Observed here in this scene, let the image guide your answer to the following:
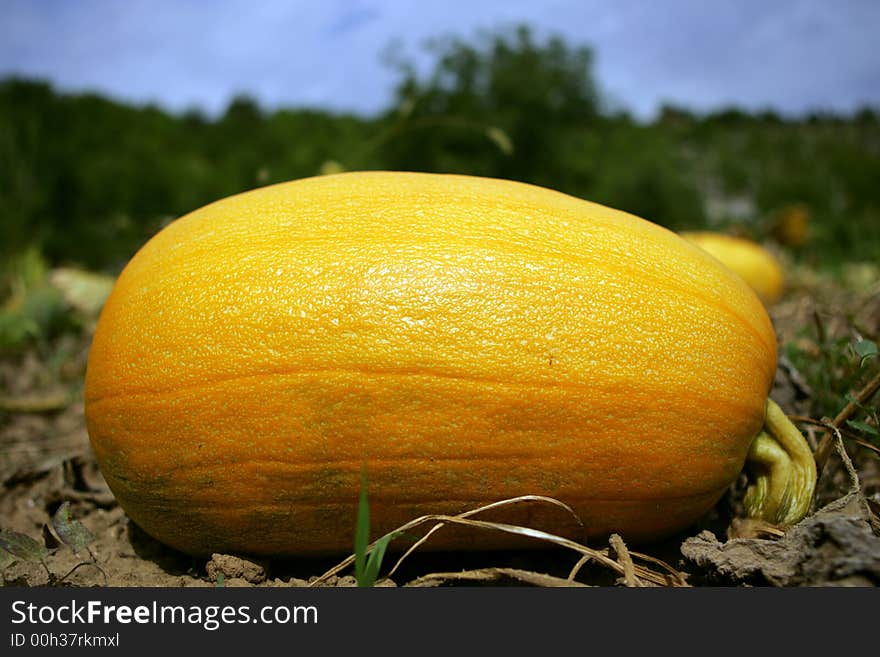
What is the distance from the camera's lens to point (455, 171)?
777 centimetres

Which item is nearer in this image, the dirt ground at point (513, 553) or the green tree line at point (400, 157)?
the dirt ground at point (513, 553)

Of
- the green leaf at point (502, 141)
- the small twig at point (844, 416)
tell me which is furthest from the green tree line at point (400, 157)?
the small twig at point (844, 416)

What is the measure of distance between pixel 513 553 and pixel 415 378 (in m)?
0.56

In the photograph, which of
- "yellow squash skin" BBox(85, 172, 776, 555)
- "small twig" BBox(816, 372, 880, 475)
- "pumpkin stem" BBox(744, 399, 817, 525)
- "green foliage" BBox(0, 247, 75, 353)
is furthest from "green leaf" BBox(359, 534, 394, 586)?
"green foliage" BBox(0, 247, 75, 353)

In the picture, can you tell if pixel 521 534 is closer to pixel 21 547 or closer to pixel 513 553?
pixel 513 553

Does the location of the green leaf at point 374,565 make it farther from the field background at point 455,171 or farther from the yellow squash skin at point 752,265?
the yellow squash skin at point 752,265

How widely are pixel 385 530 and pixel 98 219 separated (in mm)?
7161

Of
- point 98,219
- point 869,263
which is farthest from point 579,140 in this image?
point 98,219

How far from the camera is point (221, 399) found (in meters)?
1.49

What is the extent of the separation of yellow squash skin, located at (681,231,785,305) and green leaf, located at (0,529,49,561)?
4824mm

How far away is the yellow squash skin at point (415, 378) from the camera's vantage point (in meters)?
1.44

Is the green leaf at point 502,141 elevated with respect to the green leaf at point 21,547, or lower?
elevated

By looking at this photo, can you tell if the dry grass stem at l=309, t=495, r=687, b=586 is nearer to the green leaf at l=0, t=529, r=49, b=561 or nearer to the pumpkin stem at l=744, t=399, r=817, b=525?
the pumpkin stem at l=744, t=399, r=817, b=525

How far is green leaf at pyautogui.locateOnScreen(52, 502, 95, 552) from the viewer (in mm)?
1738
